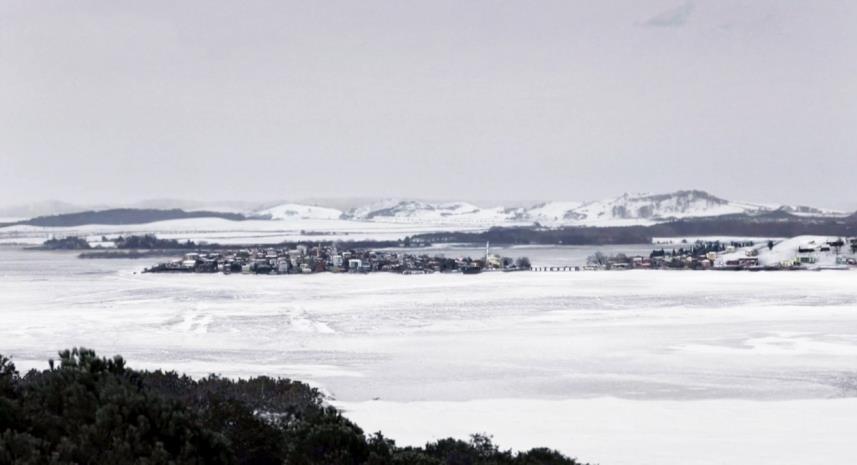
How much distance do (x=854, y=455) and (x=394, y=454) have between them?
652 centimetres

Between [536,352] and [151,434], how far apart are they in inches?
650

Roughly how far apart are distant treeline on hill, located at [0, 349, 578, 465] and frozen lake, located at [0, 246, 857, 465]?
13.3ft

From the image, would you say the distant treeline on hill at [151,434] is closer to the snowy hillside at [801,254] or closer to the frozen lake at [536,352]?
the frozen lake at [536,352]

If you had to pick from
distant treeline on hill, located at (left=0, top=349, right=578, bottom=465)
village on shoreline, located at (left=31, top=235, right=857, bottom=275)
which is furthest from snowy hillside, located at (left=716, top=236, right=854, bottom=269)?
distant treeline on hill, located at (left=0, top=349, right=578, bottom=465)

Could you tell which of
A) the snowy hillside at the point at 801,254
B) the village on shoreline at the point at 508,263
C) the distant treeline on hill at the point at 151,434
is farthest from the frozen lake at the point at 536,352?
the snowy hillside at the point at 801,254

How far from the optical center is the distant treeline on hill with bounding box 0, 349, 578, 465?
7.06 meters

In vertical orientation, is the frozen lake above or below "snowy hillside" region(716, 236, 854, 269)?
below

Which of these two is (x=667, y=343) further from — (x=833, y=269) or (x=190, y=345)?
(x=833, y=269)

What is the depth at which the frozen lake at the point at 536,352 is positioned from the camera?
46.0 ft

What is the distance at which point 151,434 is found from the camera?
7391mm

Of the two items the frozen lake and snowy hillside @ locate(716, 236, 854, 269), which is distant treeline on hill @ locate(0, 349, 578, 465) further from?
snowy hillside @ locate(716, 236, 854, 269)

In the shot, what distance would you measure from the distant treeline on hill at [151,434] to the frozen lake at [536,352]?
159 inches

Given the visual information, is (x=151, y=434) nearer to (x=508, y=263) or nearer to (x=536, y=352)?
(x=536, y=352)

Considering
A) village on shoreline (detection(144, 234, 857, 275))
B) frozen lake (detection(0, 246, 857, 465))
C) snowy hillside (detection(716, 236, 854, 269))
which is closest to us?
frozen lake (detection(0, 246, 857, 465))
